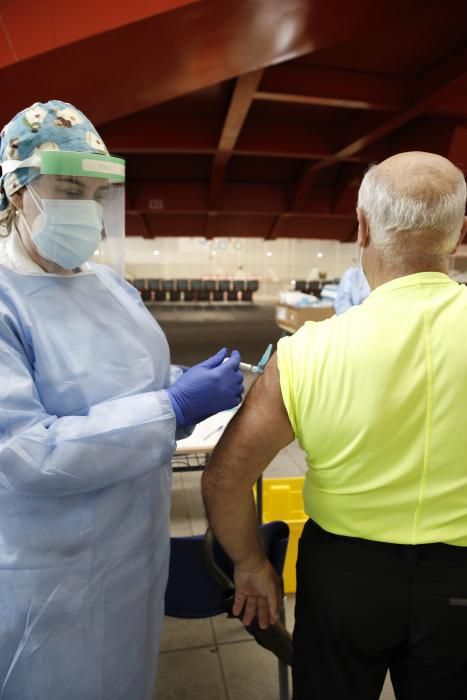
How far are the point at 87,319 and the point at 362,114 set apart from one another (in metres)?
3.93

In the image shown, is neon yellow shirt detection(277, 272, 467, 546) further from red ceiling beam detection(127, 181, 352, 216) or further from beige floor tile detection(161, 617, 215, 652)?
red ceiling beam detection(127, 181, 352, 216)

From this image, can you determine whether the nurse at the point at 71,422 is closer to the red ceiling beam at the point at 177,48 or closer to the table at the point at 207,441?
the table at the point at 207,441

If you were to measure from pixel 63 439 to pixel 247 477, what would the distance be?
1.15ft

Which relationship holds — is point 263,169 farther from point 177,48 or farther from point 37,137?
point 37,137

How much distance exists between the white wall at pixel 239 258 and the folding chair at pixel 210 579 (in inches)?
491

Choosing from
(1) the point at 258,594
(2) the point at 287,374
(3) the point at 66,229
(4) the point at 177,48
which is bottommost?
(1) the point at 258,594

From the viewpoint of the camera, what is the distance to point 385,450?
79cm

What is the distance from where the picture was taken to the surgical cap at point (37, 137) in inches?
35.0

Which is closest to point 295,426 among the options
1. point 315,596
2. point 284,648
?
point 315,596

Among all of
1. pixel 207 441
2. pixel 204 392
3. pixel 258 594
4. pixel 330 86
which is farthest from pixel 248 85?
pixel 258 594

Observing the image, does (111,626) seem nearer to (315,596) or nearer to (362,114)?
(315,596)

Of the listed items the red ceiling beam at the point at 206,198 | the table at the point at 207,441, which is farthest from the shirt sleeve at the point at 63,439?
the red ceiling beam at the point at 206,198

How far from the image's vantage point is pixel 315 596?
90 cm

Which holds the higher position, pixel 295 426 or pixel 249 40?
pixel 249 40
